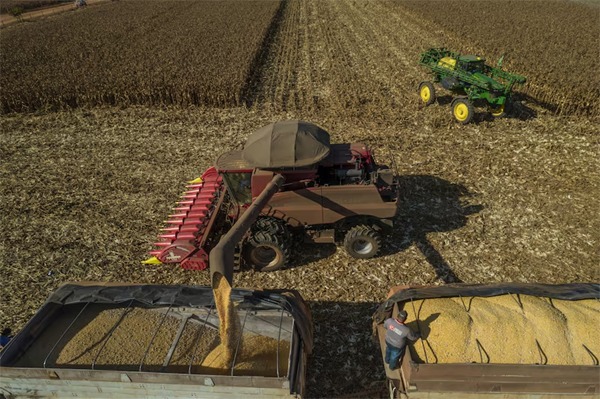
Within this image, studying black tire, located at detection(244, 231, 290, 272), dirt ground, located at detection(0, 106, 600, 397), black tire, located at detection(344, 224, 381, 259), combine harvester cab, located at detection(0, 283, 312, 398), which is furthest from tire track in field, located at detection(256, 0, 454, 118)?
combine harvester cab, located at detection(0, 283, 312, 398)

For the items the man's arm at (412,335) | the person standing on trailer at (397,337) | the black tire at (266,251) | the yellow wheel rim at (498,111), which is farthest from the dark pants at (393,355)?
the yellow wheel rim at (498,111)

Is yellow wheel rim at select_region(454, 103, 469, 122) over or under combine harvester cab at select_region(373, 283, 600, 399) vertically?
over

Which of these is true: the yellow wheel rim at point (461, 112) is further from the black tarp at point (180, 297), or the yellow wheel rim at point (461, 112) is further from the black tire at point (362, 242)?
the black tarp at point (180, 297)

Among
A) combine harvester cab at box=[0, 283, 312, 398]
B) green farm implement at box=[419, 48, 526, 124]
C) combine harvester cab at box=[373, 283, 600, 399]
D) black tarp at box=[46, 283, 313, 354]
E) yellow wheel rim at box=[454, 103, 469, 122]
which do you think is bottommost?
combine harvester cab at box=[0, 283, 312, 398]

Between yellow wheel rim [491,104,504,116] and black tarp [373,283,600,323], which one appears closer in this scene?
black tarp [373,283,600,323]

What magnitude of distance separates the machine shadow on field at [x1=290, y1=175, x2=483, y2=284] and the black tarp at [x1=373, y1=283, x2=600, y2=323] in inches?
83.1

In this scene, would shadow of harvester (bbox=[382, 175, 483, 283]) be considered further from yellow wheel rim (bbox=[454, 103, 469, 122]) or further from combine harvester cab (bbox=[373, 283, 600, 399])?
yellow wheel rim (bbox=[454, 103, 469, 122])

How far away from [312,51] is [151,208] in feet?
58.3

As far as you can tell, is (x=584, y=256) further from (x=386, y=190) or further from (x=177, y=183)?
(x=177, y=183)

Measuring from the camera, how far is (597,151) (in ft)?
39.8

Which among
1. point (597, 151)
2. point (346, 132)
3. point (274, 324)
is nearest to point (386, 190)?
point (274, 324)

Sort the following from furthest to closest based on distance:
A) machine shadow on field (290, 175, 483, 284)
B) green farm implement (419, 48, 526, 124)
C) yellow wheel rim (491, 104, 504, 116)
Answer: yellow wheel rim (491, 104, 504, 116)
green farm implement (419, 48, 526, 124)
machine shadow on field (290, 175, 483, 284)

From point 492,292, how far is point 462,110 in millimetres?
9947

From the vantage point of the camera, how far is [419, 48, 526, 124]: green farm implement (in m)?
13.4
